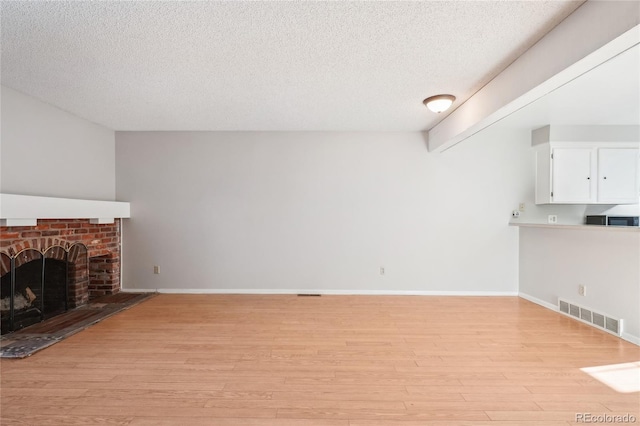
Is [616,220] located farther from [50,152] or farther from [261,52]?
[50,152]

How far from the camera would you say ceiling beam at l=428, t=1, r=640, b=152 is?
175 cm

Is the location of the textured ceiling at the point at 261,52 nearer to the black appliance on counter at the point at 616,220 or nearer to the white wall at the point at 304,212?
the white wall at the point at 304,212

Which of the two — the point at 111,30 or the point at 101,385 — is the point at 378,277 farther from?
the point at 111,30

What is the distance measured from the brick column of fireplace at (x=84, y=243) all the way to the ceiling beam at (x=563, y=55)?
4.91 meters

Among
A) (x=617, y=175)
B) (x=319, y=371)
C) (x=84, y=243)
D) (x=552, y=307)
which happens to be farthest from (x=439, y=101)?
(x=84, y=243)

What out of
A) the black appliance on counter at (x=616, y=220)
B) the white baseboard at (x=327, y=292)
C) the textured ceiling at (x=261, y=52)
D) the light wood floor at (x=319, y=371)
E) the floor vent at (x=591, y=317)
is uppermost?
the textured ceiling at (x=261, y=52)

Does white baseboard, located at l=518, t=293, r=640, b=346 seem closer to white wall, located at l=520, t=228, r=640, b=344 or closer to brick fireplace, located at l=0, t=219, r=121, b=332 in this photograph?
white wall, located at l=520, t=228, r=640, b=344

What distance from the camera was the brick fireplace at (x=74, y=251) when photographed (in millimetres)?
3400

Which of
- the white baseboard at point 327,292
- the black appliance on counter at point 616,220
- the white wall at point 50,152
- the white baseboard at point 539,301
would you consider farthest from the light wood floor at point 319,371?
the white wall at point 50,152

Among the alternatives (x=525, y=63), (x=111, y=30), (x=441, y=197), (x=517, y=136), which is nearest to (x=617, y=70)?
(x=525, y=63)

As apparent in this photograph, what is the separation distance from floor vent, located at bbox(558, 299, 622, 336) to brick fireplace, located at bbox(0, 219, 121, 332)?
615 cm

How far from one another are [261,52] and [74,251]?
367cm

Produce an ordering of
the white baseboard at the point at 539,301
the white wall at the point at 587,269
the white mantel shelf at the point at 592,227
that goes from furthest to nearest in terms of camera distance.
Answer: the white baseboard at the point at 539,301 < the white wall at the point at 587,269 < the white mantel shelf at the point at 592,227

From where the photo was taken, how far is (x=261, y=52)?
257cm
